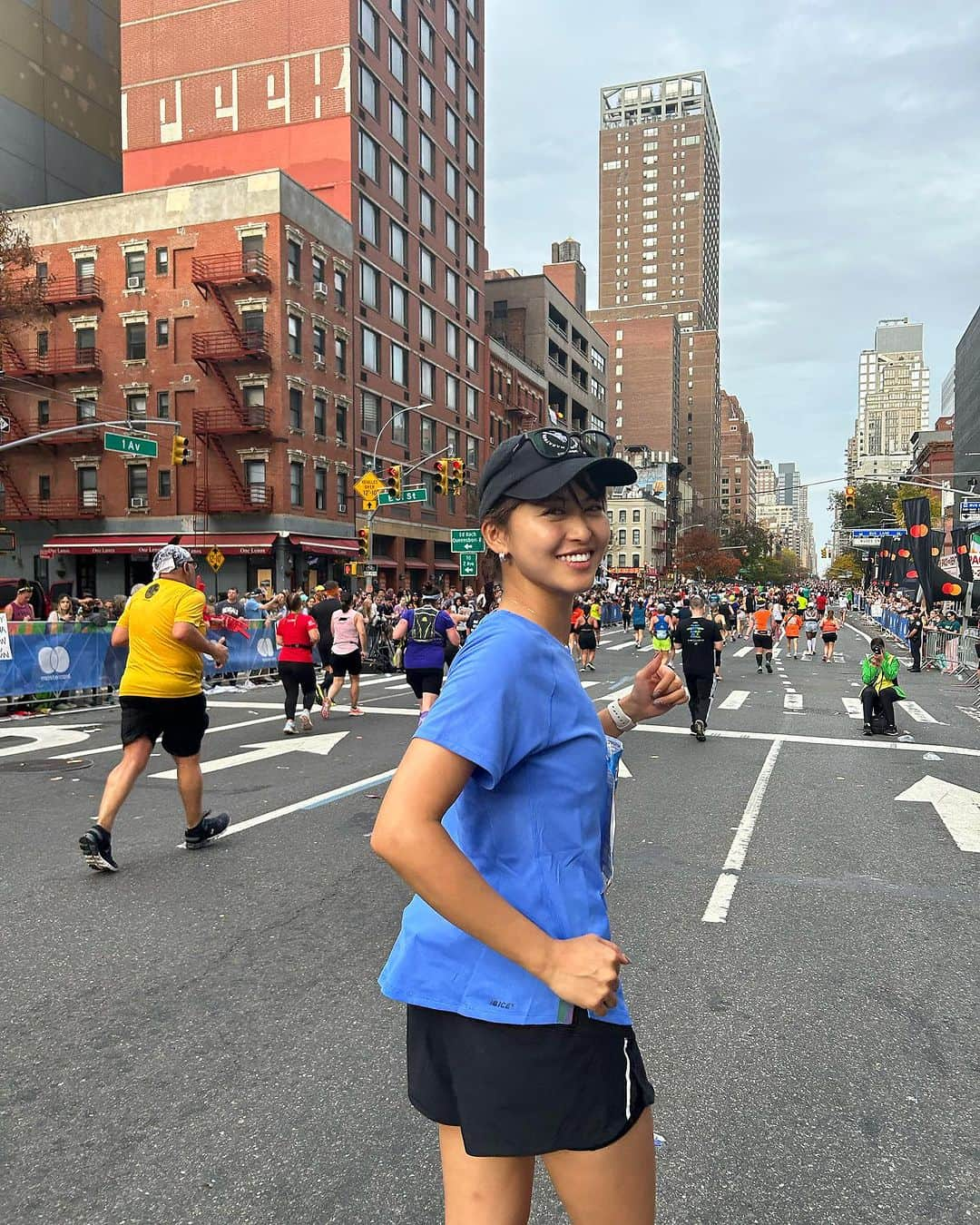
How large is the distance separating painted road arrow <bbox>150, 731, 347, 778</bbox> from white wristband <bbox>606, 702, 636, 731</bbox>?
751 centimetres

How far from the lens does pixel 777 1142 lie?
298 cm

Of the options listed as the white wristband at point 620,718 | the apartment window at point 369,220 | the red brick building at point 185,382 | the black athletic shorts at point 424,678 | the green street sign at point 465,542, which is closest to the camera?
the white wristband at point 620,718

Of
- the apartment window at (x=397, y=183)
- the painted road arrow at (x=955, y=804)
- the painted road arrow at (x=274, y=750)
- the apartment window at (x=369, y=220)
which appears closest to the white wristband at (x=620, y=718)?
the painted road arrow at (x=955, y=804)

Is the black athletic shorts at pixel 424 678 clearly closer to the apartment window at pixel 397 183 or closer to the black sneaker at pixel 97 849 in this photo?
the black sneaker at pixel 97 849

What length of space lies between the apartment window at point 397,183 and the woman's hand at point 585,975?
169 ft

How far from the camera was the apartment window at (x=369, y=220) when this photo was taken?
4450 cm

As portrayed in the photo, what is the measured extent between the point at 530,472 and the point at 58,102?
59.2 m

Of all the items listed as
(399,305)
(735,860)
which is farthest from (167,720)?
(399,305)

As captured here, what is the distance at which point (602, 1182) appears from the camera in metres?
1.54

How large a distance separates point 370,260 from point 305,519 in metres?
14.7

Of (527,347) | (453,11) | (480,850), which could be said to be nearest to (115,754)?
(480,850)

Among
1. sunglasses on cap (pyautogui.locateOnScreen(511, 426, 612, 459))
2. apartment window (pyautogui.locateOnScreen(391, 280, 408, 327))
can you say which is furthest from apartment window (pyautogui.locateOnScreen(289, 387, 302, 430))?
sunglasses on cap (pyautogui.locateOnScreen(511, 426, 612, 459))

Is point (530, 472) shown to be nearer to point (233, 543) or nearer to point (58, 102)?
point (233, 543)

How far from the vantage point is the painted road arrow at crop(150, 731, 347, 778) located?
31.2ft
